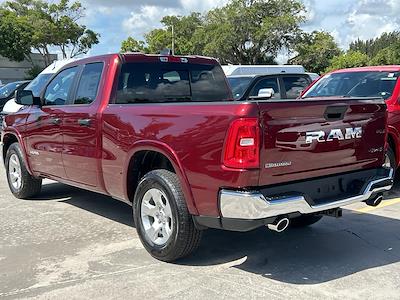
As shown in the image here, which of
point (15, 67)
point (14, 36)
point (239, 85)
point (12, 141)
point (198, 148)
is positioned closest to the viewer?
point (198, 148)

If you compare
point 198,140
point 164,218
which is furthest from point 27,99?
point 198,140

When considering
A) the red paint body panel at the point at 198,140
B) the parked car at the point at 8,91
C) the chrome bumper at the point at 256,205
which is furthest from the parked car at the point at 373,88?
the parked car at the point at 8,91

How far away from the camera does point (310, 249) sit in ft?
16.4

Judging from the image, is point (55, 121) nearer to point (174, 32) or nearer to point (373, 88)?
point (373, 88)

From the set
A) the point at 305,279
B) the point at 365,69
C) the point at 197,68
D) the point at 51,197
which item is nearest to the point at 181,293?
the point at 305,279

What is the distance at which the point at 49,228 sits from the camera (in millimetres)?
5852

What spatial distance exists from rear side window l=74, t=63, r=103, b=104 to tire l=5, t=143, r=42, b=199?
5.78 feet

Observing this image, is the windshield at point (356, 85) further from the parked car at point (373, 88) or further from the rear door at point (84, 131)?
the rear door at point (84, 131)

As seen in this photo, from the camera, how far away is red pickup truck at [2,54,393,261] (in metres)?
3.90

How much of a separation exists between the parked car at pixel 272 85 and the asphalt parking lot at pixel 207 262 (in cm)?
481

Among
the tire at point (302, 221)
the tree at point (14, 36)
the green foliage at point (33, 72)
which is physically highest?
the tree at point (14, 36)

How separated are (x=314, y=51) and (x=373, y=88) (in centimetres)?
5197

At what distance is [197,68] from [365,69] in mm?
3294

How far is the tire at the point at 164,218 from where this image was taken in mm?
4366
